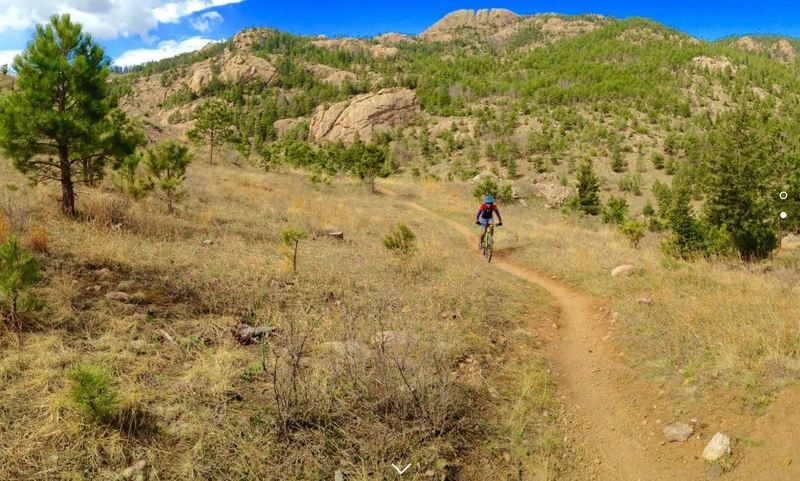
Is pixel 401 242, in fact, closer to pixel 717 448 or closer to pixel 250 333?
pixel 250 333

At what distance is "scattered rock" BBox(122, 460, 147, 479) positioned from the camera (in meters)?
3.32

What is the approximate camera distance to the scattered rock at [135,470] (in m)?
3.32

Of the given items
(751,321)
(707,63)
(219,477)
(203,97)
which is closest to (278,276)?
(219,477)

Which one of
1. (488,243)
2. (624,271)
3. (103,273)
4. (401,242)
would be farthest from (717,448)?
(488,243)

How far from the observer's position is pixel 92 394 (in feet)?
11.5

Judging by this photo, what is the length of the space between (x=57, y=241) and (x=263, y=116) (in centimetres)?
10027

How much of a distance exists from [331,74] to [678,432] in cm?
13151

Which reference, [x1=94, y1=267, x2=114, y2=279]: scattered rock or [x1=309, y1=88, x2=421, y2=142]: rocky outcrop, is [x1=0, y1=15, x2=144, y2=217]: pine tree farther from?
[x1=309, y1=88, x2=421, y2=142]: rocky outcrop

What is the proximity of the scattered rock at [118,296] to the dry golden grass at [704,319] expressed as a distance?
690 cm

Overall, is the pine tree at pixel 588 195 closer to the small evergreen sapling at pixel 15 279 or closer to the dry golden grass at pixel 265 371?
the dry golden grass at pixel 265 371

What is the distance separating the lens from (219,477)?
348 centimetres

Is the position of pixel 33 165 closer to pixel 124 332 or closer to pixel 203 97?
pixel 124 332

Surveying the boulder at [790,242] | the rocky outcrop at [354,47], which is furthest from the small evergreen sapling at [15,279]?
the rocky outcrop at [354,47]

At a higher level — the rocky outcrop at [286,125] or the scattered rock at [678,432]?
the rocky outcrop at [286,125]
